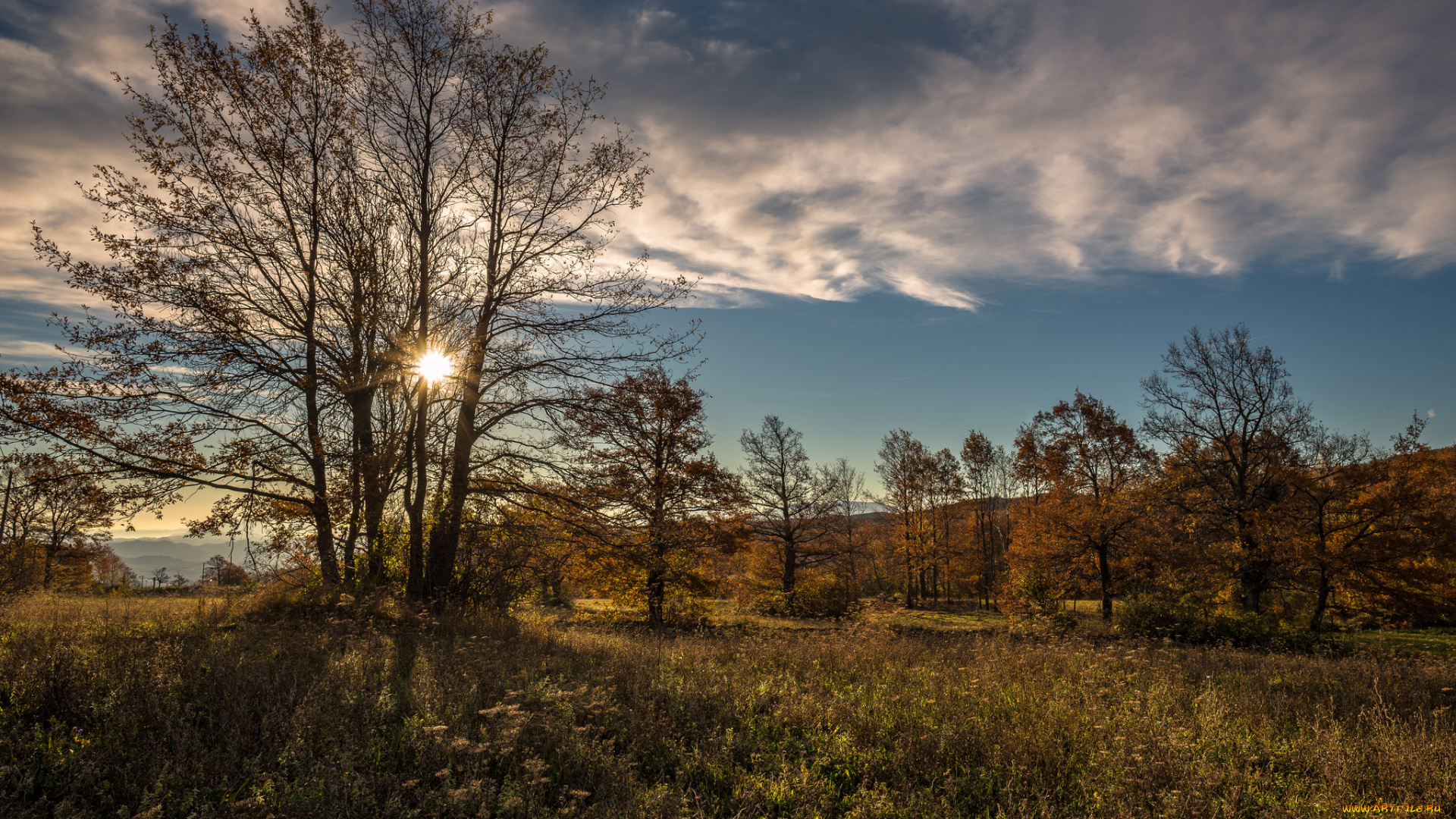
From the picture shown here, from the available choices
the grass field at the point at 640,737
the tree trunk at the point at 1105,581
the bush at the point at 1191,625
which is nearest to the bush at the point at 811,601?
the tree trunk at the point at 1105,581

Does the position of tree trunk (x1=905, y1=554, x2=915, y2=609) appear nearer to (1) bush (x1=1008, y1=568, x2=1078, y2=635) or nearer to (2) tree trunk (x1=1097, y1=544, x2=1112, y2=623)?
(1) bush (x1=1008, y1=568, x2=1078, y2=635)

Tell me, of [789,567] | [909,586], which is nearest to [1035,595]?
[789,567]

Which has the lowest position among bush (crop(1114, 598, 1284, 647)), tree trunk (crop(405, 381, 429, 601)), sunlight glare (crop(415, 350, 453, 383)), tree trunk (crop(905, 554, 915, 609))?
tree trunk (crop(905, 554, 915, 609))

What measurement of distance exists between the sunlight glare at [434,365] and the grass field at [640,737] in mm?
5671

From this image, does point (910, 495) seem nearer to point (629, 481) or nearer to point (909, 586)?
point (909, 586)

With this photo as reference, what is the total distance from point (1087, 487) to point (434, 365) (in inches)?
1165

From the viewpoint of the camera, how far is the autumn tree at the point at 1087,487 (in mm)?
24250

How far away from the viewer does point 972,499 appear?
42562mm

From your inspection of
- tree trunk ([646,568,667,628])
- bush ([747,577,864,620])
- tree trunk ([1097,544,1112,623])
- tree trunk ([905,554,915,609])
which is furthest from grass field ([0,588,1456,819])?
tree trunk ([905,554,915,609])

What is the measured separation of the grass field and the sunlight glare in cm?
567

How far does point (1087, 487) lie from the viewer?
28672 millimetres

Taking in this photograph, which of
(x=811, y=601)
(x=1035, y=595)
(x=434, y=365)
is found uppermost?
(x=434, y=365)

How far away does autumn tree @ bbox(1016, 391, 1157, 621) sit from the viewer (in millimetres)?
24250

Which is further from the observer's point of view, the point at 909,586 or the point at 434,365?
the point at 909,586
